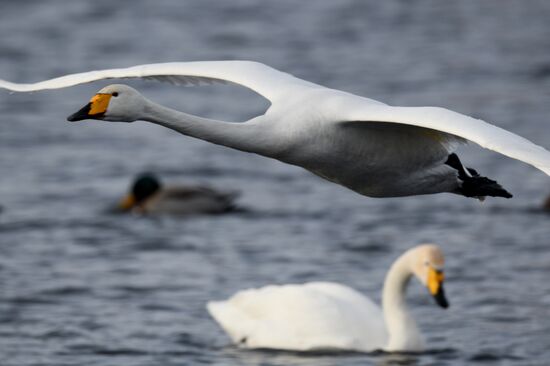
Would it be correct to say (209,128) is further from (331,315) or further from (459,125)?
(331,315)

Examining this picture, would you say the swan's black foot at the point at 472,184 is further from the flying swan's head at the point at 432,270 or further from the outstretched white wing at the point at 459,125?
the flying swan's head at the point at 432,270

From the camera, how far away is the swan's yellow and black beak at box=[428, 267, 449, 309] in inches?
512

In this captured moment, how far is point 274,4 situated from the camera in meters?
30.8

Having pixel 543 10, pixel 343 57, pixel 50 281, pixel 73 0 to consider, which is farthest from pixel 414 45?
pixel 50 281

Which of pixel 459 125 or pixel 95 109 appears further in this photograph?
pixel 95 109

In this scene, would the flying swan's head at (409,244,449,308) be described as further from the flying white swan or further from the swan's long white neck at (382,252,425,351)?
the flying white swan

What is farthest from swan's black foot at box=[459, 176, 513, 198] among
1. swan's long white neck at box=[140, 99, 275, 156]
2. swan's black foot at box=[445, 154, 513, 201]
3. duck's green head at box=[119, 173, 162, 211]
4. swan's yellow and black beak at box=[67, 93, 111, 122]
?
duck's green head at box=[119, 173, 162, 211]

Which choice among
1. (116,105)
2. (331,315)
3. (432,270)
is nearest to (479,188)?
(116,105)

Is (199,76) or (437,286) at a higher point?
(199,76)

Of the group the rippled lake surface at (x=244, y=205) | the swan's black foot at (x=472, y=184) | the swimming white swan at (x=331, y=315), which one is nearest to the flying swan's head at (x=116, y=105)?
the swan's black foot at (x=472, y=184)

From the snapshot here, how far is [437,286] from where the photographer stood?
13039 mm

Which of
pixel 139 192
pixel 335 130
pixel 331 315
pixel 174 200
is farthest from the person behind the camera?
pixel 174 200

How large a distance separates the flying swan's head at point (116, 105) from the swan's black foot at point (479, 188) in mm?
2189

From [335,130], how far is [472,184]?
3.98 feet
